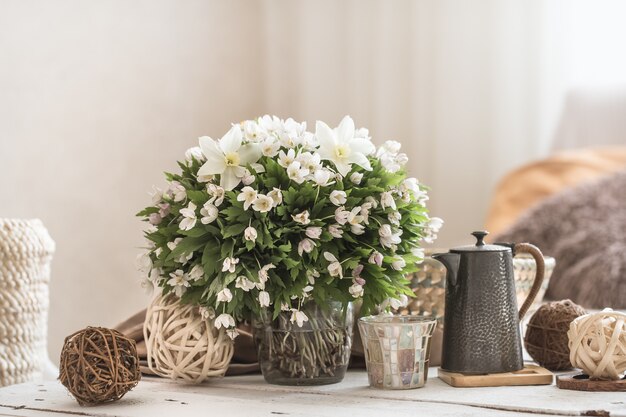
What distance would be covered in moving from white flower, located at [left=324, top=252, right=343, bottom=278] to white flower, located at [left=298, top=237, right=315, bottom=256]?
2 centimetres

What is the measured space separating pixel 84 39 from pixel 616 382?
6.20ft

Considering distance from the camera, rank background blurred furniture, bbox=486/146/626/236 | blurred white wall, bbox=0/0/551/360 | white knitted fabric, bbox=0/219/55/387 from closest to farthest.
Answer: white knitted fabric, bbox=0/219/55/387 < blurred white wall, bbox=0/0/551/360 < background blurred furniture, bbox=486/146/626/236

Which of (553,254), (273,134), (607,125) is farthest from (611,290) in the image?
(273,134)

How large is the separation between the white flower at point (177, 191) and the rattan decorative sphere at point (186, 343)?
0.43 ft

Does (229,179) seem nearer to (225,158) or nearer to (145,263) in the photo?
(225,158)

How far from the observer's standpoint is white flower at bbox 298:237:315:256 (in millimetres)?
1000

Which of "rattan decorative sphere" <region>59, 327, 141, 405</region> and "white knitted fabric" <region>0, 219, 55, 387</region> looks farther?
"white knitted fabric" <region>0, 219, 55, 387</region>

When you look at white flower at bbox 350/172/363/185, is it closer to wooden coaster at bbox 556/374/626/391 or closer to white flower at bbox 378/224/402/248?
white flower at bbox 378/224/402/248

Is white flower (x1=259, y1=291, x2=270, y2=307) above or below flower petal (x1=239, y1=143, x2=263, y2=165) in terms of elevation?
below

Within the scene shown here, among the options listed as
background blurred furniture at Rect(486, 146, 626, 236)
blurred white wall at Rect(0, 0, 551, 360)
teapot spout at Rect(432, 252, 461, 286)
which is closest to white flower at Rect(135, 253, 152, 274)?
teapot spout at Rect(432, 252, 461, 286)

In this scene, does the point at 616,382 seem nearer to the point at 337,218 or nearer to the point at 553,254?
the point at 337,218


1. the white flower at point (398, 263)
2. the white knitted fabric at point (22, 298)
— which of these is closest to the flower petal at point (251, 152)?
the white flower at point (398, 263)

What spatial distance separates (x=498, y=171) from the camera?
3.20 meters

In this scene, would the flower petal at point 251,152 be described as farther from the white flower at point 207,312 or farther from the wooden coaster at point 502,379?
the wooden coaster at point 502,379
